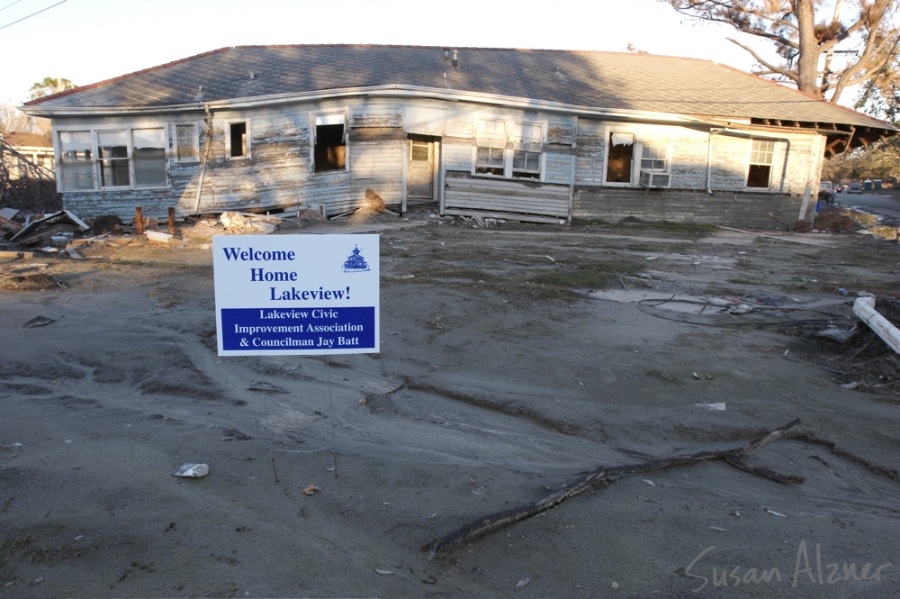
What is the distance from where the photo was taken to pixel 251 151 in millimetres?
19578

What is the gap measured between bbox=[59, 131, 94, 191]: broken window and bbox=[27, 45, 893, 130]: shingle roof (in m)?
1.10

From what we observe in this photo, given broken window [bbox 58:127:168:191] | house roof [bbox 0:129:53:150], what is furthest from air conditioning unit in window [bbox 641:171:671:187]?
house roof [bbox 0:129:53:150]

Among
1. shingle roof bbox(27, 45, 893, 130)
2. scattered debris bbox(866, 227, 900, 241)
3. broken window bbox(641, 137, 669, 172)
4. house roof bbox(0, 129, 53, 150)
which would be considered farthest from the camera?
house roof bbox(0, 129, 53, 150)

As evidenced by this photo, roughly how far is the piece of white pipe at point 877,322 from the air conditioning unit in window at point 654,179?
1395 cm

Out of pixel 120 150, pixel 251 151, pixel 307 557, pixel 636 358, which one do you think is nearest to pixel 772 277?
pixel 636 358

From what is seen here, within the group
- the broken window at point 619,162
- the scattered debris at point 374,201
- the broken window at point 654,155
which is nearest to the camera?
the scattered debris at point 374,201

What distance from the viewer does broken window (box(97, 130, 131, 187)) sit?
19.6 meters

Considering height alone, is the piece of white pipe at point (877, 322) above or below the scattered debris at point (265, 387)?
above

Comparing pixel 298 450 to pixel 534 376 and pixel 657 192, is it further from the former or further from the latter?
pixel 657 192

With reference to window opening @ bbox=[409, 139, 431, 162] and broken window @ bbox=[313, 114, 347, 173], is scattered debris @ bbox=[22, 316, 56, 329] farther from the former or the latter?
window opening @ bbox=[409, 139, 431, 162]

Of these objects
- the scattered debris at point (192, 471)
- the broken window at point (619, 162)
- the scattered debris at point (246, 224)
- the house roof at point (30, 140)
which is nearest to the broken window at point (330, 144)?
the scattered debris at point (246, 224)

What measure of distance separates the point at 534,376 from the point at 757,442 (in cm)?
208

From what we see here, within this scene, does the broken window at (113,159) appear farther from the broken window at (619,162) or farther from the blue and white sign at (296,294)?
the blue and white sign at (296,294)

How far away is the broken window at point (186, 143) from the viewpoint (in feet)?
64.1
